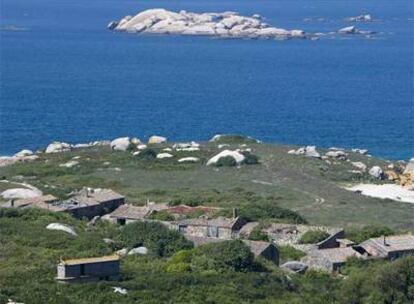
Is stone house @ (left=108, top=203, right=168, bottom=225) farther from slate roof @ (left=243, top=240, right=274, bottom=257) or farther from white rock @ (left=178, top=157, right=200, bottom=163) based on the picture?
white rock @ (left=178, top=157, right=200, bottom=163)

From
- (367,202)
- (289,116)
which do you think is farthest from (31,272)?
(289,116)

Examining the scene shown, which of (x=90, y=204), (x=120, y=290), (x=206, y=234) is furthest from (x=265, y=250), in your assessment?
(x=90, y=204)

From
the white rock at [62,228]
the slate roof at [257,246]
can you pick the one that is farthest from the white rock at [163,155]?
the slate roof at [257,246]

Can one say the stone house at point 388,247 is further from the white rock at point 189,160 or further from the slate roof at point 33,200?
the white rock at point 189,160

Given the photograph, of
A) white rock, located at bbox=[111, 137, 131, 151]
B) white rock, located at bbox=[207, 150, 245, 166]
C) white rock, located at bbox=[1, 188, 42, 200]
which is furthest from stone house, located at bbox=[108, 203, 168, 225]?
white rock, located at bbox=[111, 137, 131, 151]

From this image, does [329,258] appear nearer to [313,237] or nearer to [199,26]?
[313,237]

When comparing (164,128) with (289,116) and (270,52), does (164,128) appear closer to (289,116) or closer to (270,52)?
(289,116)
